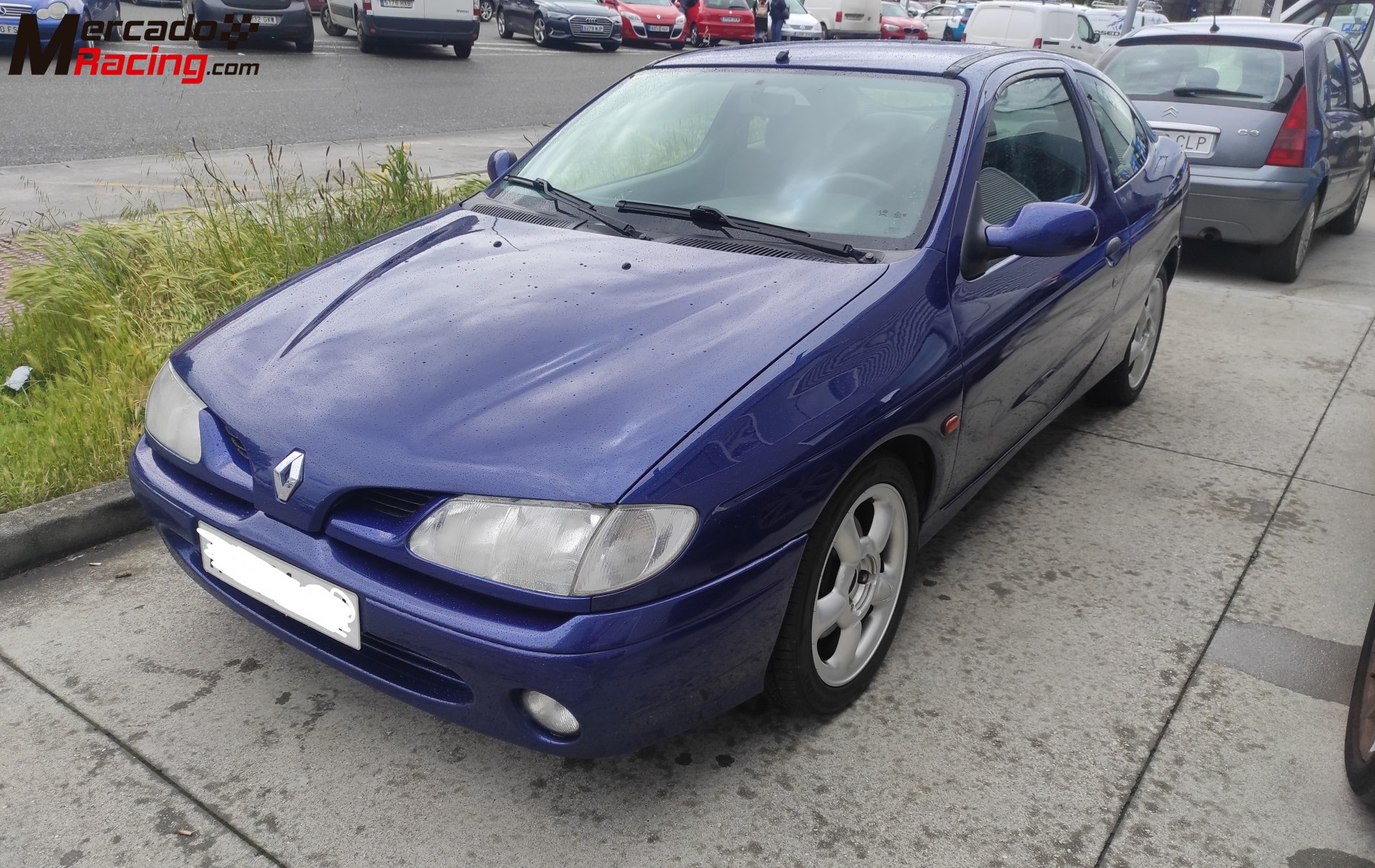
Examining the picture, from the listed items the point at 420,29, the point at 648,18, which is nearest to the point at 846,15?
the point at 648,18

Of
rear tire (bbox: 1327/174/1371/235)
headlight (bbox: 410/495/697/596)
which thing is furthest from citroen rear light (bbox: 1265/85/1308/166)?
headlight (bbox: 410/495/697/596)

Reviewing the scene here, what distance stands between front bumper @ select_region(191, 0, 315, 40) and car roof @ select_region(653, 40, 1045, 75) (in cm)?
1415

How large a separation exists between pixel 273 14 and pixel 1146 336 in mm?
14733

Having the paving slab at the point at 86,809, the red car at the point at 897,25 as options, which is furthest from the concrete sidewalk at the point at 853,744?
the red car at the point at 897,25

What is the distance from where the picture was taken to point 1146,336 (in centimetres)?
491

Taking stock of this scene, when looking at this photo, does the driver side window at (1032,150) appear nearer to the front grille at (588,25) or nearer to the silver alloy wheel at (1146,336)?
the silver alloy wheel at (1146,336)

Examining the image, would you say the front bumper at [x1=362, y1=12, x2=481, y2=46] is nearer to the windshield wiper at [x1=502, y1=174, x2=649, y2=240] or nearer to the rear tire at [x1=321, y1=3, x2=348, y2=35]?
the rear tire at [x1=321, y1=3, x2=348, y2=35]

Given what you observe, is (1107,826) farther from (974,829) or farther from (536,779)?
(536,779)

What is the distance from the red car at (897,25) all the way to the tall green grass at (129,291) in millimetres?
26809

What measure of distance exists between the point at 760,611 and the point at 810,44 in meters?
2.31

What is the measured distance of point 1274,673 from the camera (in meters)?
3.00

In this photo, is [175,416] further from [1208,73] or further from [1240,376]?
[1208,73]

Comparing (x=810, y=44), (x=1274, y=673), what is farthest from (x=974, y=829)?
(x=810, y=44)

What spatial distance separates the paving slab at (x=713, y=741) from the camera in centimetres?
234
